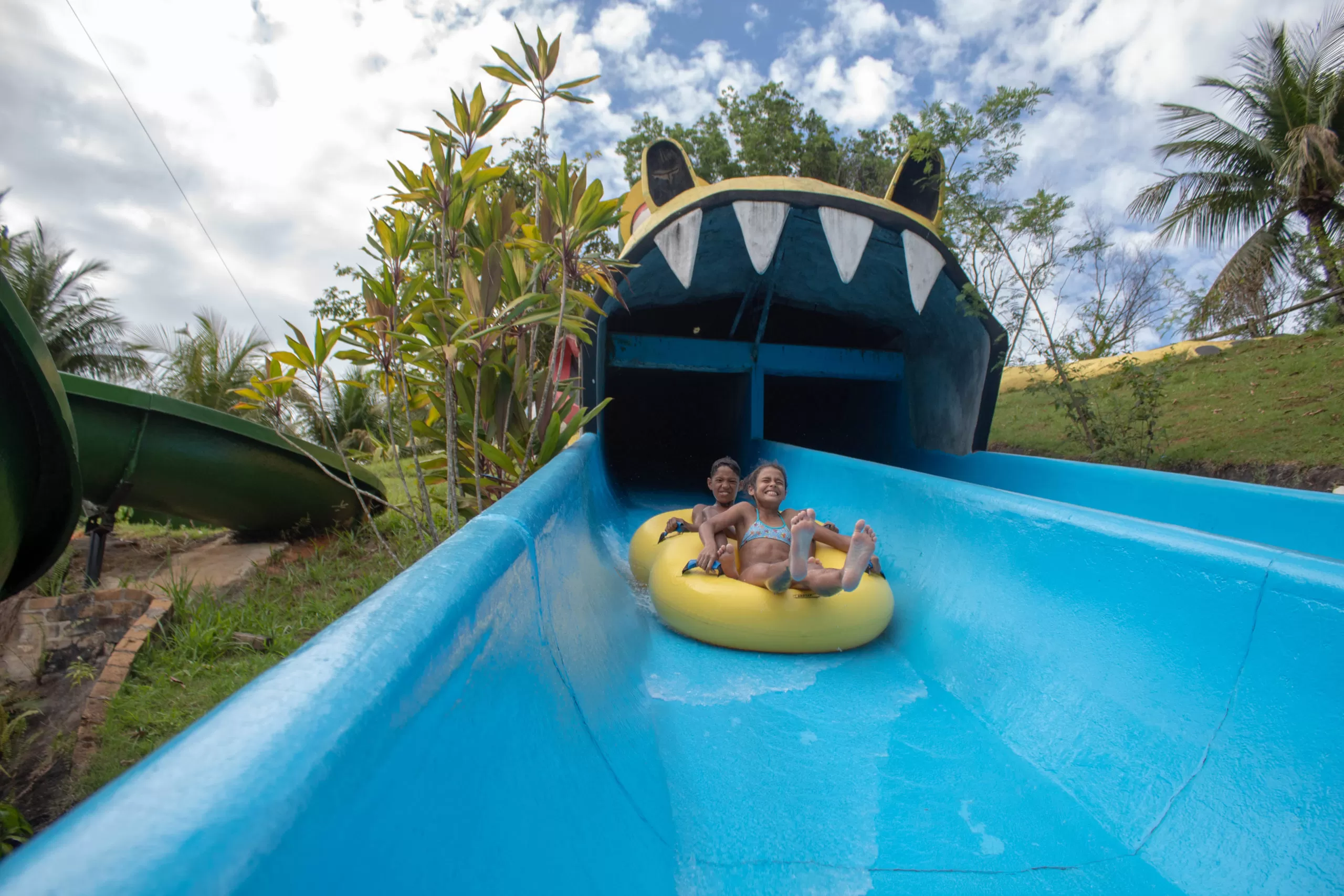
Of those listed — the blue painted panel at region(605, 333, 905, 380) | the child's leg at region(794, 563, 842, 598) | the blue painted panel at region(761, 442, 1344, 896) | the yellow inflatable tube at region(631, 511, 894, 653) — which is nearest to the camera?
the blue painted panel at region(761, 442, 1344, 896)

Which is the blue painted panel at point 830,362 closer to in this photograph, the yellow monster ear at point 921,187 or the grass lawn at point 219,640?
the yellow monster ear at point 921,187

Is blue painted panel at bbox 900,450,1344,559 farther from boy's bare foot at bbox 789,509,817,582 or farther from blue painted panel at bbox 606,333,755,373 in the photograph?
blue painted panel at bbox 606,333,755,373

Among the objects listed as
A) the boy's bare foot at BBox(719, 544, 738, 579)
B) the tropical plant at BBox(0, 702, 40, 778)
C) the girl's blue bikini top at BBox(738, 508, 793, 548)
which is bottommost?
the tropical plant at BBox(0, 702, 40, 778)

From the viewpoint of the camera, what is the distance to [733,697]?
2.15 metres

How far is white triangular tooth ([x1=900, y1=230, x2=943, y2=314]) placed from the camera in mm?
3951

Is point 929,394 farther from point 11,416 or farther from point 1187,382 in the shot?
point 11,416

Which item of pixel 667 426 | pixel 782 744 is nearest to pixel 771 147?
pixel 667 426

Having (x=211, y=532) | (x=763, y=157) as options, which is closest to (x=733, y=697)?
(x=211, y=532)

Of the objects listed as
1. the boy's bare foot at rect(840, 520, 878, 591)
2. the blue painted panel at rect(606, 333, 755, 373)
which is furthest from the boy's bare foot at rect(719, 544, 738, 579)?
the blue painted panel at rect(606, 333, 755, 373)

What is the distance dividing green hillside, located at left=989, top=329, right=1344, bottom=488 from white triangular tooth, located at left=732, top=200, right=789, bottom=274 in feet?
10.0

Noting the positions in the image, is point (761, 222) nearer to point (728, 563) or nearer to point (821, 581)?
point (728, 563)

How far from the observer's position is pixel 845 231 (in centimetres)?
383

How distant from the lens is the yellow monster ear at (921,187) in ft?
15.1

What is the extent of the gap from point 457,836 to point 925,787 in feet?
4.15
